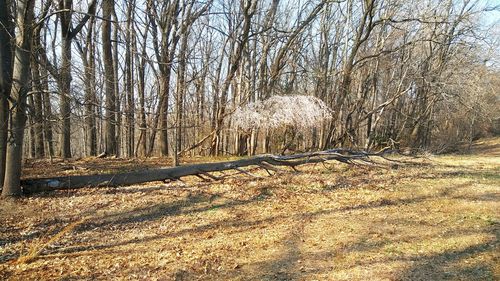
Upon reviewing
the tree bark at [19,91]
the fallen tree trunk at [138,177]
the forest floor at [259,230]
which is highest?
the tree bark at [19,91]

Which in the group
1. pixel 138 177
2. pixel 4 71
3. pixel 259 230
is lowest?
pixel 259 230

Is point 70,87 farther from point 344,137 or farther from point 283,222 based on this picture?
point 344,137

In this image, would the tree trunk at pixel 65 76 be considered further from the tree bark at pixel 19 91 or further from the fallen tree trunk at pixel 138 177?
the fallen tree trunk at pixel 138 177

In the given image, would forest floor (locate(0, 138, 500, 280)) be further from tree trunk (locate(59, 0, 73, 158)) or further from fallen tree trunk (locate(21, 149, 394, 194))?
tree trunk (locate(59, 0, 73, 158))

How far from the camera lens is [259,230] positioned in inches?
230

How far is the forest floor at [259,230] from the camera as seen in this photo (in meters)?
4.33

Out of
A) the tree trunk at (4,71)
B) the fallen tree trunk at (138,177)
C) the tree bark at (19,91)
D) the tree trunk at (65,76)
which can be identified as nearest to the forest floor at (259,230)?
the fallen tree trunk at (138,177)

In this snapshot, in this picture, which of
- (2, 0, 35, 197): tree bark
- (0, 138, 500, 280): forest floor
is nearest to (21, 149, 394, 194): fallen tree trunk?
(0, 138, 500, 280): forest floor

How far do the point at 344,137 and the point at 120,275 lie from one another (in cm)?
1337


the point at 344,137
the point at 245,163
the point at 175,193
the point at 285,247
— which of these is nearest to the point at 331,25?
the point at 344,137

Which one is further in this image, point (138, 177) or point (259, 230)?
point (138, 177)

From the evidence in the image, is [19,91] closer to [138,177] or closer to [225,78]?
[138,177]

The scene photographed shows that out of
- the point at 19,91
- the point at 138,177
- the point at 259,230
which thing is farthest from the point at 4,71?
the point at 259,230

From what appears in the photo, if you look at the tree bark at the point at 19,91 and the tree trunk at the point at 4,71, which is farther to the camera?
the tree trunk at the point at 4,71
